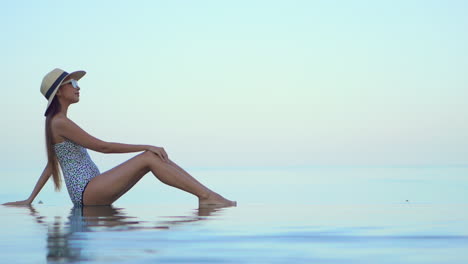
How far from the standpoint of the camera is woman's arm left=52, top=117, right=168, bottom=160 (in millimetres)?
7863

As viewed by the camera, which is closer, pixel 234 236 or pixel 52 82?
pixel 234 236

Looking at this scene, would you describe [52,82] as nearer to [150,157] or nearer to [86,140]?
[86,140]

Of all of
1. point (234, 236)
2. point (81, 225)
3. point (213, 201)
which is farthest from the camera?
point (213, 201)

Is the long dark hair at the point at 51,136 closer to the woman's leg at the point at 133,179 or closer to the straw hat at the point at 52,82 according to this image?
the straw hat at the point at 52,82

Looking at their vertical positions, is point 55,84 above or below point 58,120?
above

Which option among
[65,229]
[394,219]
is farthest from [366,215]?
A: [65,229]

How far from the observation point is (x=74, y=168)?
804 centimetres

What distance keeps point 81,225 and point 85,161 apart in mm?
2313

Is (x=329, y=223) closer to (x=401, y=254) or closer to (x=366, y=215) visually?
(x=366, y=215)

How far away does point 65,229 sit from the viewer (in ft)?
18.4

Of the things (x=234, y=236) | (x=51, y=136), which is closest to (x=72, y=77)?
(x=51, y=136)

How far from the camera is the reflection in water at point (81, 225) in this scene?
166 inches

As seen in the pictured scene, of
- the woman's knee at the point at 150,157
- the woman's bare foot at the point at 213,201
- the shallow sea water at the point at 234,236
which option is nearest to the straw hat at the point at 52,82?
the woman's knee at the point at 150,157

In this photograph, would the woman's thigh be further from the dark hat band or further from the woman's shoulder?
the dark hat band
